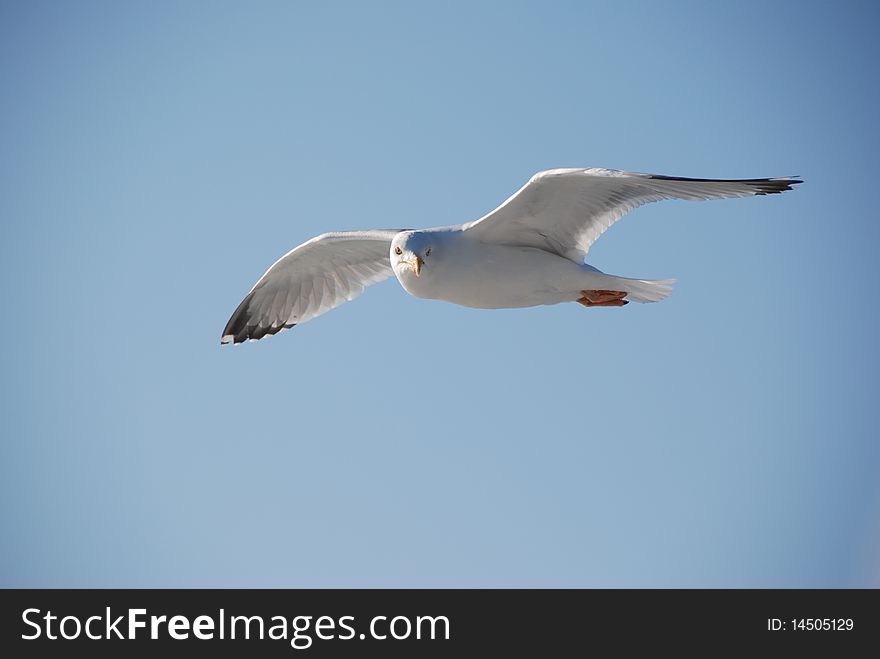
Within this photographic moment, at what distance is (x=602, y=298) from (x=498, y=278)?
3.12 ft

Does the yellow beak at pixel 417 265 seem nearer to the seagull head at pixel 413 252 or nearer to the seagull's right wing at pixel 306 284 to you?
the seagull head at pixel 413 252

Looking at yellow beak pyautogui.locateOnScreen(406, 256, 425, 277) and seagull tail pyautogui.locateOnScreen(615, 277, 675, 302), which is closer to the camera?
yellow beak pyautogui.locateOnScreen(406, 256, 425, 277)

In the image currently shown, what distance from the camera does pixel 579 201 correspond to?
8117 mm

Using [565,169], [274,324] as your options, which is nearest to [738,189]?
[565,169]

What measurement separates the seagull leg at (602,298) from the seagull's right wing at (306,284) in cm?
211

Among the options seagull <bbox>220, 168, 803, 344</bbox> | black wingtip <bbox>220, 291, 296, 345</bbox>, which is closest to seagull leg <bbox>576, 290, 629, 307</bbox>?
seagull <bbox>220, 168, 803, 344</bbox>

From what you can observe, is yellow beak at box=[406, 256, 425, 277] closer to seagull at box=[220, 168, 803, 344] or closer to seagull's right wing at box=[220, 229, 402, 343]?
seagull at box=[220, 168, 803, 344]

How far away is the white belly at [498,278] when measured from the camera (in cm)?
794

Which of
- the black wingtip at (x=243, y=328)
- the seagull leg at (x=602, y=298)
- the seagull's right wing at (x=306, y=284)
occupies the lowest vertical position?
the seagull leg at (x=602, y=298)

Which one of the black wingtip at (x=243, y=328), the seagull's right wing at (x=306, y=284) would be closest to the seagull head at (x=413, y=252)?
the seagull's right wing at (x=306, y=284)

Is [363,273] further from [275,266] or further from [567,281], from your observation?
[567,281]

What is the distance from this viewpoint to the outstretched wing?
25.4 ft

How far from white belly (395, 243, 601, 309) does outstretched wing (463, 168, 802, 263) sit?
0.13 meters
